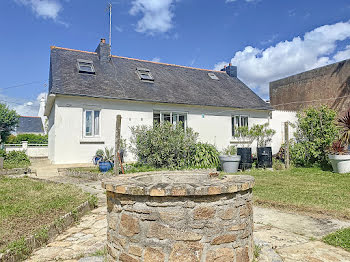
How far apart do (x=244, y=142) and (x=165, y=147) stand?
730cm

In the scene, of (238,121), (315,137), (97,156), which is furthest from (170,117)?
(315,137)

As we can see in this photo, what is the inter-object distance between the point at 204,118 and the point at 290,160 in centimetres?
520

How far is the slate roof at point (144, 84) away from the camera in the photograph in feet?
40.9

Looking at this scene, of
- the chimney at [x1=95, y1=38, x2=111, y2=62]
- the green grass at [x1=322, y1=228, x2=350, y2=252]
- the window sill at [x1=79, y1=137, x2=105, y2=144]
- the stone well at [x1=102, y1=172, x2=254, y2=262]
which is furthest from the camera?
the chimney at [x1=95, y1=38, x2=111, y2=62]

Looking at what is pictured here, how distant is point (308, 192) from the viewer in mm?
6461

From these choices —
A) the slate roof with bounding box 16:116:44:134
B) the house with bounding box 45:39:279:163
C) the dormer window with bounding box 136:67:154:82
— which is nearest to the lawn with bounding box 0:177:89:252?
the house with bounding box 45:39:279:163

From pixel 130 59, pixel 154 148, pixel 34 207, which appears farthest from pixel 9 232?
pixel 130 59

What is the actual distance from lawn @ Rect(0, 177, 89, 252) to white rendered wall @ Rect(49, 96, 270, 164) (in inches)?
183

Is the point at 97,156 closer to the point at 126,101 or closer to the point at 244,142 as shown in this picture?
the point at 126,101

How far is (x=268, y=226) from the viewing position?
4113 mm

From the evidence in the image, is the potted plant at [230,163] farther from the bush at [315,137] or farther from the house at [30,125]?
the house at [30,125]

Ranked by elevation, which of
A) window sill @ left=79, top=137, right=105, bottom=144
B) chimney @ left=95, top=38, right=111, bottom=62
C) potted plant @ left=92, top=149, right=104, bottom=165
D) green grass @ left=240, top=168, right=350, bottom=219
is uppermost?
chimney @ left=95, top=38, right=111, bottom=62

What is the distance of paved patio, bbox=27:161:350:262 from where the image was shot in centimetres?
299

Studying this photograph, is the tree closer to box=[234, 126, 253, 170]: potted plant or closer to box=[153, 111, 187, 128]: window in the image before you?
box=[153, 111, 187, 128]: window
